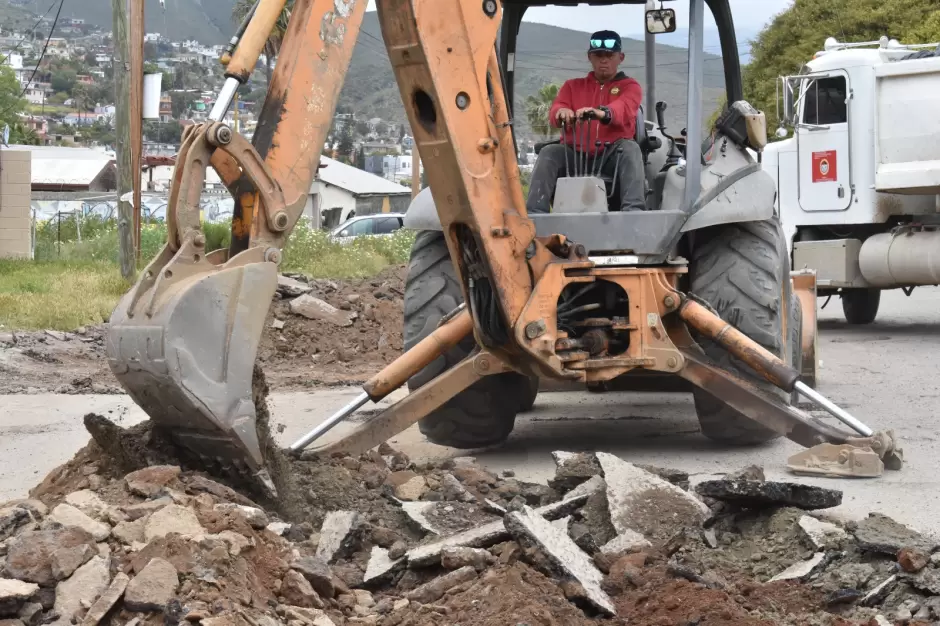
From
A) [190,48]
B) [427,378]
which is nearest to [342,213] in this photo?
[427,378]

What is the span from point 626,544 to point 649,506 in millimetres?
499

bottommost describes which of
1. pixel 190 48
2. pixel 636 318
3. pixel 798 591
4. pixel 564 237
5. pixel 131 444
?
pixel 798 591

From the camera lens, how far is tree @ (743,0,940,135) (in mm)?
31656

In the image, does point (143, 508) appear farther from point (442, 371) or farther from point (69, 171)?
point (69, 171)

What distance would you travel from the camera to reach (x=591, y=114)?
7.59 m

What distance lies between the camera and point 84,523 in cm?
488

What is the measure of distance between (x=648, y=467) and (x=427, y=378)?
1.65 meters

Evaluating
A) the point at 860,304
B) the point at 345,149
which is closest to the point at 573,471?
the point at 860,304

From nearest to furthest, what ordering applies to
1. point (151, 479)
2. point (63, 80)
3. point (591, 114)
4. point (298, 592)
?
1. point (298, 592)
2. point (151, 479)
3. point (591, 114)
4. point (63, 80)

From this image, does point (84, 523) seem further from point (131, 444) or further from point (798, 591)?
point (798, 591)

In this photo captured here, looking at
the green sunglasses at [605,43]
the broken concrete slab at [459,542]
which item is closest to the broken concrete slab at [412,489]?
the broken concrete slab at [459,542]

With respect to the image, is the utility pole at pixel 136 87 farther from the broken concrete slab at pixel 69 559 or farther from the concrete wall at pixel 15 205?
the broken concrete slab at pixel 69 559

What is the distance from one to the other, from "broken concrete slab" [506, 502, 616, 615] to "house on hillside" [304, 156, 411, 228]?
5577 cm

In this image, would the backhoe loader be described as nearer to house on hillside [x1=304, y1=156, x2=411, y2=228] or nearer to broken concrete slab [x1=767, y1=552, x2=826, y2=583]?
broken concrete slab [x1=767, y1=552, x2=826, y2=583]
